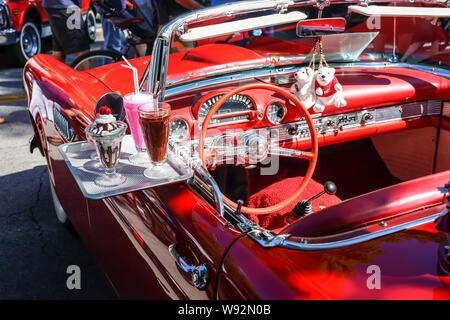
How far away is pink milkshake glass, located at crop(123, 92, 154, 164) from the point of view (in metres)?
1.47

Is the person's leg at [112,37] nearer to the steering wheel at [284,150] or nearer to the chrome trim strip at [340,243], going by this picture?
the steering wheel at [284,150]

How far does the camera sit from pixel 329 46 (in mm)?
2420

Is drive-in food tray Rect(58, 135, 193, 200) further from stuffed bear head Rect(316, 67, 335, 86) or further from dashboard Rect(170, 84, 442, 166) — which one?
stuffed bear head Rect(316, 67, 335, 86)

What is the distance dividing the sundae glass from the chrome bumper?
6.16 metres

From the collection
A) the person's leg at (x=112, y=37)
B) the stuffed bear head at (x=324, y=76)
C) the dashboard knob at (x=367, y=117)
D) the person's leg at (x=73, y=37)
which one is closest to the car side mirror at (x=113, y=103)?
the stuffed bear head at (x=324, y=76)

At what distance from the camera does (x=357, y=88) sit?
7.83 ft

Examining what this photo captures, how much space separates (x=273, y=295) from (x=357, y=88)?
1643 millimetres

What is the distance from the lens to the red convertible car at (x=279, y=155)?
3.65 ft

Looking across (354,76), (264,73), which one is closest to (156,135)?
(264,73)

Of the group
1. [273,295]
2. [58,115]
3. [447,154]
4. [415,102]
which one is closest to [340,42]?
[415,102]

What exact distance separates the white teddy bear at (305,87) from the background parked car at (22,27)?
15.5 feet

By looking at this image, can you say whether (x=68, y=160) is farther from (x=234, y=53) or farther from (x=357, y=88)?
(x=357, y=88)

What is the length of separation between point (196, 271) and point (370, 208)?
20.3 inches

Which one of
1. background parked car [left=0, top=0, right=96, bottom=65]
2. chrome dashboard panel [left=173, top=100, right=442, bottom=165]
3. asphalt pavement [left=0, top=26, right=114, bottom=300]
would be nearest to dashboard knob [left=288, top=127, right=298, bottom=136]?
chrome dashboard panel [left=173, top=100, right=442, bottom=165]
